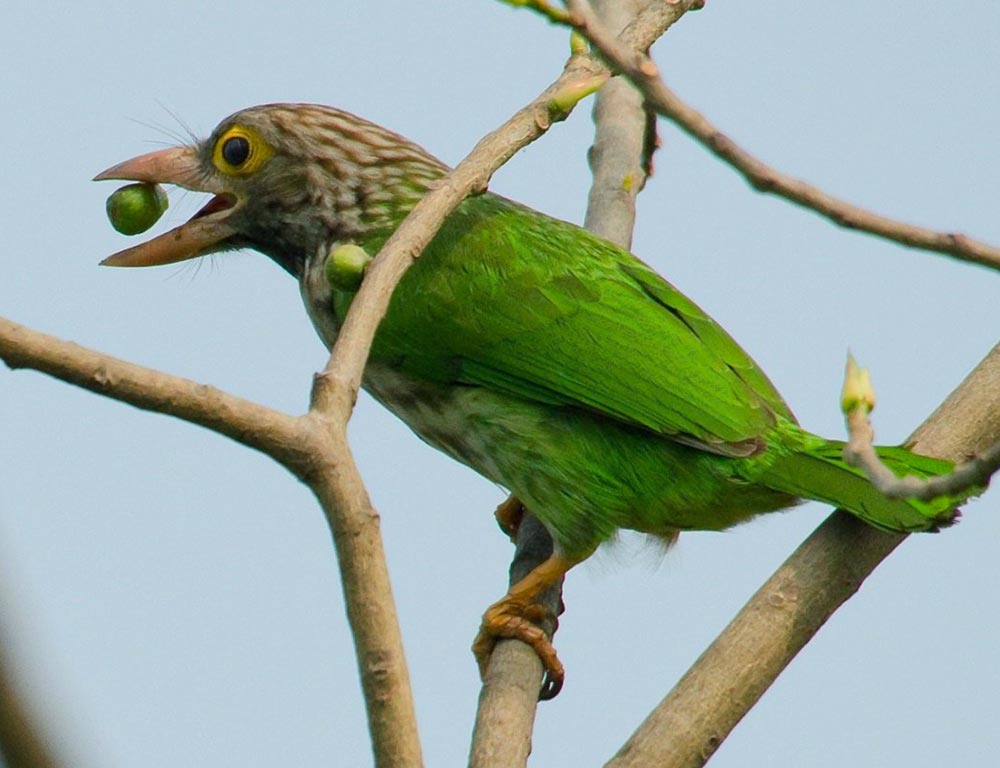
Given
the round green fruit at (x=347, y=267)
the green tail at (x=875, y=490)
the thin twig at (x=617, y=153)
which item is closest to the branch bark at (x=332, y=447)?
the round green fruit at (x=347, y=267)

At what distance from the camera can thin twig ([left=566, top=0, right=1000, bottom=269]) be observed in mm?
2061

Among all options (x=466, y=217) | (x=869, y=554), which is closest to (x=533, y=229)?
(x=466, y=217)

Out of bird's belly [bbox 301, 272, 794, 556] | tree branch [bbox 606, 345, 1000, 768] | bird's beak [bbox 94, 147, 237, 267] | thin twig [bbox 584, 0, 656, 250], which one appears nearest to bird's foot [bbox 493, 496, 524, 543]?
bird's belly [bbox 301, 272, 794, 556]

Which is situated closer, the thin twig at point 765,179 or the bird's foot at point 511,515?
the thin twig at point 765,179

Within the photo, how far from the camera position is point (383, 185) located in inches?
195

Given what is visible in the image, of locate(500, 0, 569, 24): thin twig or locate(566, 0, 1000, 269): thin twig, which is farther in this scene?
locate(500, 0, 569, 24): thin twig

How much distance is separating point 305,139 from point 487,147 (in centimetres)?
180

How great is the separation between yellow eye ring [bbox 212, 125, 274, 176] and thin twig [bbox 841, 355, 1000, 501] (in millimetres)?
2866

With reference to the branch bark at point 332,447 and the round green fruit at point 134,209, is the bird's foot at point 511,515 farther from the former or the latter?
the branch bark at point 332,447

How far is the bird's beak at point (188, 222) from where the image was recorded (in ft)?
15.6

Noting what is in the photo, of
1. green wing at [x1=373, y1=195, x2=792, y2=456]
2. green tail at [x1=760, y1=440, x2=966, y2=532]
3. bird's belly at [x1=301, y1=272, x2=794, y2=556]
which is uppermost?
green wing at [x1=373, y1=195, x2=792, y2=456]

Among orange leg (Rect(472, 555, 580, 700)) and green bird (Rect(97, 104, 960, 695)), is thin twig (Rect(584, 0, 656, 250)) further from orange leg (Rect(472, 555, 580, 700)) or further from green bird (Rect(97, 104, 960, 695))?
Answer: orange leg (Rect(472, 555, 580, 700))

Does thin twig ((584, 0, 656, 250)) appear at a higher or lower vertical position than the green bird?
higher

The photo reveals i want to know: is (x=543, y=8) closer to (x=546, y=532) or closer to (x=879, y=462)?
(x=879, y=462)
